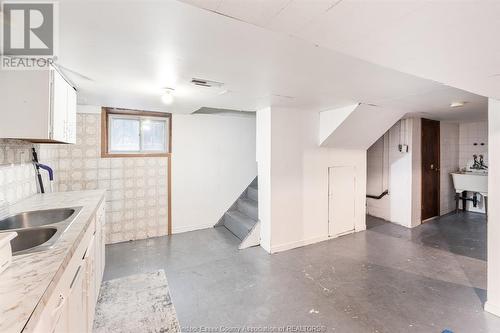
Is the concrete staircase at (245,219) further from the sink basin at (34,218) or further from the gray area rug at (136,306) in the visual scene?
the sink basin at (34,218)

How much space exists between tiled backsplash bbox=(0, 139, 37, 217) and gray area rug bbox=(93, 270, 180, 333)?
3.76 ft

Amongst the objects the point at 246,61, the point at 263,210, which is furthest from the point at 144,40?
the point at 263,210

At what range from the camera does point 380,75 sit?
202 centimetres

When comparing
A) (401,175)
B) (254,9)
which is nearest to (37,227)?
(254,9)

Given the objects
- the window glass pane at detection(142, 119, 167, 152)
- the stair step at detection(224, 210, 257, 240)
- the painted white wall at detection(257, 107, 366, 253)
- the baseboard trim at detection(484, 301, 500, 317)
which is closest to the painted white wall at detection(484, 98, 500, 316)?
the baseboard trim at detection(484, 301, 500, 317)

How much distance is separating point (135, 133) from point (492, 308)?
188 inches

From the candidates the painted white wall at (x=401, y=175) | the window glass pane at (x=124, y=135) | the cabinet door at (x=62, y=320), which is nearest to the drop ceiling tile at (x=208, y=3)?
the cabinet door at (x=62, y=320)

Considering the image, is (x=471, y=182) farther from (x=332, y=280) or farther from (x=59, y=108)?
(x=59, y=108)

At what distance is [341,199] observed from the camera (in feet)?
13.3

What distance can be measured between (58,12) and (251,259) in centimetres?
299

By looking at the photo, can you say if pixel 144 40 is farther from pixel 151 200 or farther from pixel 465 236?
pixel 465 236

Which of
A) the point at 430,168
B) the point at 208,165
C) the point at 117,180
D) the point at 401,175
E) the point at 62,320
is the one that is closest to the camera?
the point at 62,320

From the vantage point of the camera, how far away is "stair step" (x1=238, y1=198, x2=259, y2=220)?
13.4ft

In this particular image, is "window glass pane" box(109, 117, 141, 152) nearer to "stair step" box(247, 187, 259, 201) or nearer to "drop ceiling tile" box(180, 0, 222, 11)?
"stair step" box(247, 187, 259, 201)
